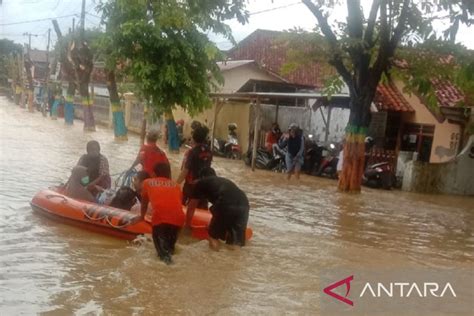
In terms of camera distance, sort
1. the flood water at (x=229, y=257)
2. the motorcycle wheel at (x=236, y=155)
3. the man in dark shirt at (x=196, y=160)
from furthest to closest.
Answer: the motorcycle wheel at (x=236, y=155)
the man in dark shirt at (x=196, y=160)
the flood water at (x=229, y=257)

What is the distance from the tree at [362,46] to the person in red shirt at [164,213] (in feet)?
24.5

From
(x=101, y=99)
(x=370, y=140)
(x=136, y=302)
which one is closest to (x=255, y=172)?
(x=370, y=140)

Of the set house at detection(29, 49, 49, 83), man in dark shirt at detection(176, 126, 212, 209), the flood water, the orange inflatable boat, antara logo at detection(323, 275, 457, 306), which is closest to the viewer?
the flood water

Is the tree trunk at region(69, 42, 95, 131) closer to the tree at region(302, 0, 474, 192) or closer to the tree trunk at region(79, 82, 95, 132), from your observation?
the tree trunk at region(79, 82, 95, 132)

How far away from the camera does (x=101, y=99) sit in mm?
40750

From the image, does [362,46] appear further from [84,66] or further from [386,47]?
[84,66]

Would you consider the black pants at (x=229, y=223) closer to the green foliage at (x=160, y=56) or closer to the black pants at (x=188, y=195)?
Result: the black pants at (x=188, y=195)

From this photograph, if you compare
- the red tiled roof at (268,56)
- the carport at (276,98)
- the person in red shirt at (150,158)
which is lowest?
the person in red shirt at (150,158)

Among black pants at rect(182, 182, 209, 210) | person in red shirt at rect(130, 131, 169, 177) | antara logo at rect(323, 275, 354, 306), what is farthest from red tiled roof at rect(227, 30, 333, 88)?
antara logo at rect(323, 275, 354, 306)

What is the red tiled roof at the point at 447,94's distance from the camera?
1812cm

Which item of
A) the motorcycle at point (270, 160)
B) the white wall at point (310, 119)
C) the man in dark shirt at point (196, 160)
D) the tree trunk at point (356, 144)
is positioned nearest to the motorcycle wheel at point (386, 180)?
the tree trunk at point (356, 144)

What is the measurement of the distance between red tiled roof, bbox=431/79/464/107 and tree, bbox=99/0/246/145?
6.38m

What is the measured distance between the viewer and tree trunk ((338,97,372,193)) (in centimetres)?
1441

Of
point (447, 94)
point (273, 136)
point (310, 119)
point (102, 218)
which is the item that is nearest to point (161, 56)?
point (273, 136)
